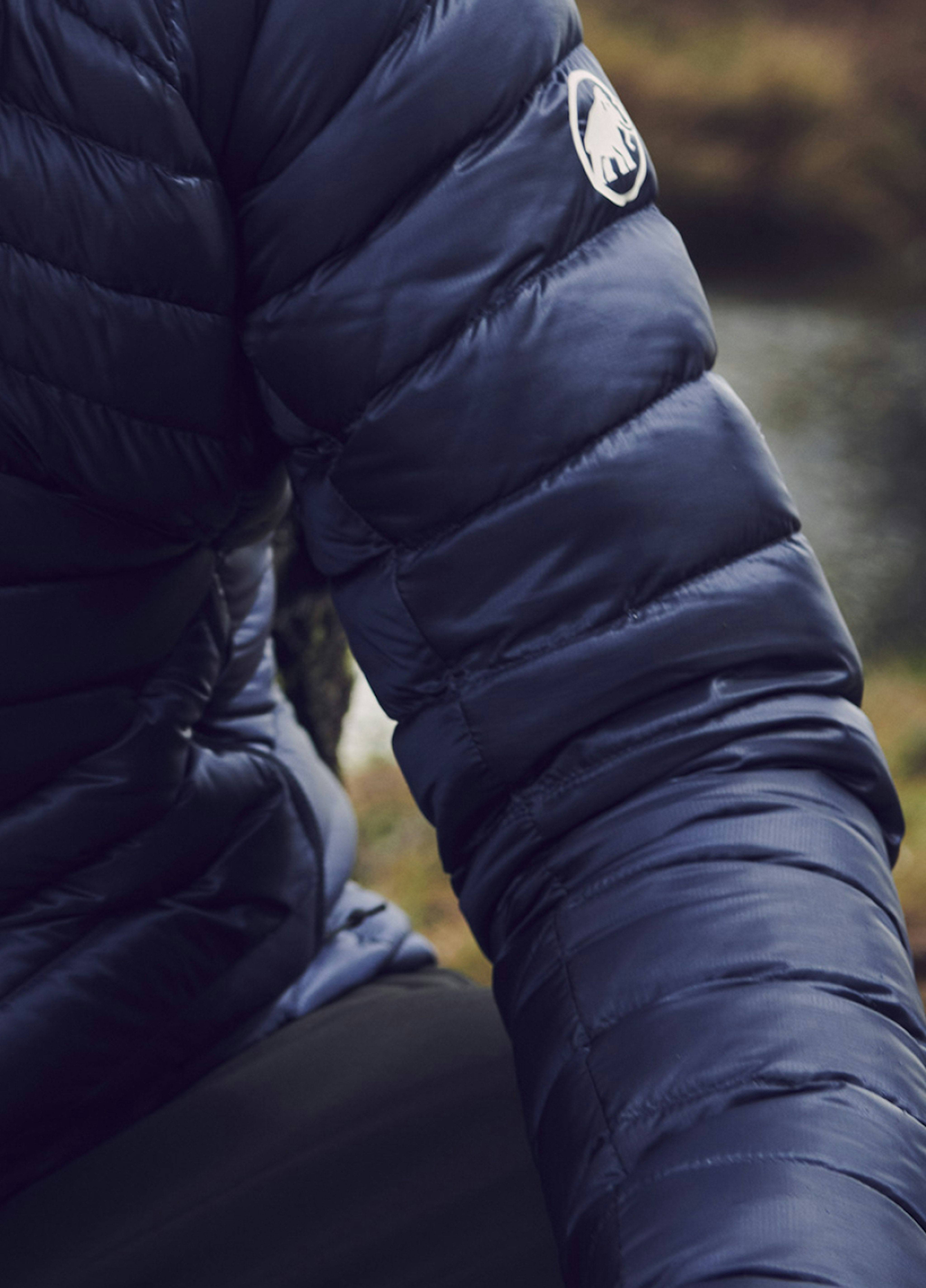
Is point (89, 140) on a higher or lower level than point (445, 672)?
higher

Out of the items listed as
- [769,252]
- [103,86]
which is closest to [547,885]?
[103,86]

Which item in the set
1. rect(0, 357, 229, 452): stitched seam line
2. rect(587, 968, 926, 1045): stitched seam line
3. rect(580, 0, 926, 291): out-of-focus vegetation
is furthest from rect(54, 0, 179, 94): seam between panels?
rect(580, 0, 926, 291): out-of-focus vegetation

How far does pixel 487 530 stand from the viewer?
0.42m

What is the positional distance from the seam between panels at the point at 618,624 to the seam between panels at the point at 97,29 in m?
0.22

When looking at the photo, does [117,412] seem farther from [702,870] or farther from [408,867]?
[408,867]

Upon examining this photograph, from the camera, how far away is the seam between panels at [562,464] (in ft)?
1.37

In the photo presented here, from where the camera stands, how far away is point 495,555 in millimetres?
422

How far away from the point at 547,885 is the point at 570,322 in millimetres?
197

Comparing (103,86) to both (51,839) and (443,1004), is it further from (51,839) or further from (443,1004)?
(443,1004)

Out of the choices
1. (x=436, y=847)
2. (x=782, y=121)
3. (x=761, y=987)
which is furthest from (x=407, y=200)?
(x=782, y=121)

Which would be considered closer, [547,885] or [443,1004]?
[547,885]

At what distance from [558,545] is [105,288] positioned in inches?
7.0

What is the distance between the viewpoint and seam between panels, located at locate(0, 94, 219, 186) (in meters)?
0.39

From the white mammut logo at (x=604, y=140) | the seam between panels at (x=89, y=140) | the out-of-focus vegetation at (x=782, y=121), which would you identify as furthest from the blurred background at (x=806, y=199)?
the seam between panels at (x=89, y=140)
